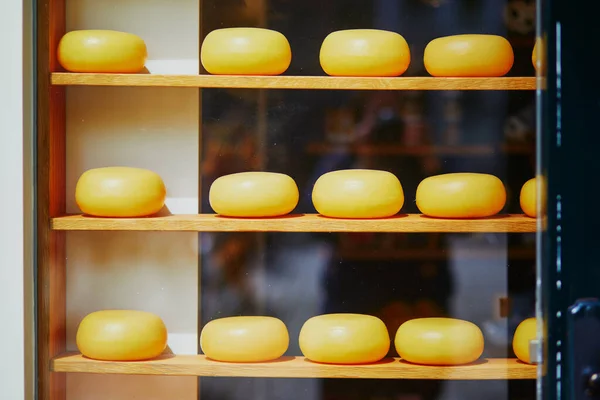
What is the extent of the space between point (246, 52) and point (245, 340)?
694 mm

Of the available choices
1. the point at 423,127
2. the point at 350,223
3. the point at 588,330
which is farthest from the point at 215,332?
the point at 588,330

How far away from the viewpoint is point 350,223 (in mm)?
1708

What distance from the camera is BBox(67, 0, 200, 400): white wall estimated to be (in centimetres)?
192

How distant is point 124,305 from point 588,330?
1324mm

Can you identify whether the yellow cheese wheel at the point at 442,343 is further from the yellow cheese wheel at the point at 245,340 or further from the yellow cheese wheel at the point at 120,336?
the yellow cheese wheel at the point at 120,336

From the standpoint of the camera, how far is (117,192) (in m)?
1.74

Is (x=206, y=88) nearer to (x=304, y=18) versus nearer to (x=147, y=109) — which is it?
(x=147, y=109)

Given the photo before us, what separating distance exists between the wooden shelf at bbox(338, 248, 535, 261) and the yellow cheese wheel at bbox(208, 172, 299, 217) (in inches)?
9.1

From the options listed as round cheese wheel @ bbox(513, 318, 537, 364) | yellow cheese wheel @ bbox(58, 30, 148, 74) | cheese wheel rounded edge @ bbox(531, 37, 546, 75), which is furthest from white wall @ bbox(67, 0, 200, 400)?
cheese wheel rounded edge @ bbox(531, 37, 546, 75)

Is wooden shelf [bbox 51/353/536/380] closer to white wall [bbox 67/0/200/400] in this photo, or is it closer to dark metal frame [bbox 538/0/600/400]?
white wall [bbox 67/0/200/400]

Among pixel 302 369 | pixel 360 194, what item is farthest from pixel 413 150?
pixel 302 369

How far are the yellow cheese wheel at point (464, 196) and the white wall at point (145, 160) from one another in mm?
633

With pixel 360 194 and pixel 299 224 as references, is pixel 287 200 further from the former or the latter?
pixel 360 194

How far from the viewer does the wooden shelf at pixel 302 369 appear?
170cm
